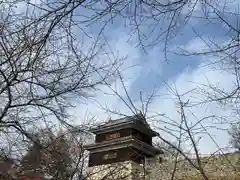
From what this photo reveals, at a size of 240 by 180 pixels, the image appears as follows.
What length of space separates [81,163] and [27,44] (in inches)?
130

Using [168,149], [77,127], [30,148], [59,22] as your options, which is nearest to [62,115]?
[77,127]

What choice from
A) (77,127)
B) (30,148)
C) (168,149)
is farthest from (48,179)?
(168,149)

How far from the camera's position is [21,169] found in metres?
5.83

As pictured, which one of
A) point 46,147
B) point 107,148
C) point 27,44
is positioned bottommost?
point 46,147

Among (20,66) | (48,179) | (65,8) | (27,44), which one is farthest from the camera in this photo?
(48,179)

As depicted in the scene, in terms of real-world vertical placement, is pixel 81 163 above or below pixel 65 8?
above

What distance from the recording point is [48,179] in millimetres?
6609

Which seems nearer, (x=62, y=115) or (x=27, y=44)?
(x=27, y=44)

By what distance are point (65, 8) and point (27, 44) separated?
6.35 feet

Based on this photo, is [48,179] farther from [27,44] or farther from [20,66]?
[27,44]

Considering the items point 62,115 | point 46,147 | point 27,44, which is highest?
point 27,44

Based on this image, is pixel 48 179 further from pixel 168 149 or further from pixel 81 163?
pixel 168 149

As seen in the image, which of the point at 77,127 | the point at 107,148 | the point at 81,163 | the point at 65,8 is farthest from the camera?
the point at 107,148

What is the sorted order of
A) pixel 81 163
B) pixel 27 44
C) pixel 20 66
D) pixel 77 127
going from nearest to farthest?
1. pixel 27 44
2. pixel 20 66
3. pixel 77 127
4. pixel 81 163
